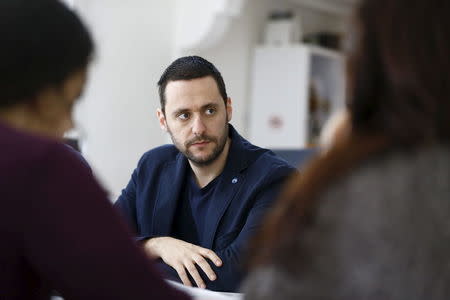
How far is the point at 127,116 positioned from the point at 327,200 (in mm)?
3687

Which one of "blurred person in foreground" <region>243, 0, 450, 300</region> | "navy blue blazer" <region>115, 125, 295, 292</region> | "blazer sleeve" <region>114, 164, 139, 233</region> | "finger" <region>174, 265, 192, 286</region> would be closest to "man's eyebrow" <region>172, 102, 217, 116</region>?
"navy blue blazer" <region>115, 125, 295, 292</region>

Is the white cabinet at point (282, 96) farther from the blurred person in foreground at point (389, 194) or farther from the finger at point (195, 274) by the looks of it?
the blurred person in foreground at point (389, 194)

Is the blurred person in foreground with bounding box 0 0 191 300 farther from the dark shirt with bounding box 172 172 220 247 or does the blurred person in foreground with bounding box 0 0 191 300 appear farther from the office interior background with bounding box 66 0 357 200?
the office interior background with bounding box 66 0 357 200

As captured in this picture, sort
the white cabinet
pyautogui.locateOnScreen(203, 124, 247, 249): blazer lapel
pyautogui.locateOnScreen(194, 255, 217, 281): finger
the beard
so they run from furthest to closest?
1. the white cabinet
2. the beard
3. pyautogui.locateOnScreen(203, 124, 247, 249): blazer lapel
4. pyautogui.locateOnScreen(194, 255, 217, 281): finger

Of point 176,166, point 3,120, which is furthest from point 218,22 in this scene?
point 3,120

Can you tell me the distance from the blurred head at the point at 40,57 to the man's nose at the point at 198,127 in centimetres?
113

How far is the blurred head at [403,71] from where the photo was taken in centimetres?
71

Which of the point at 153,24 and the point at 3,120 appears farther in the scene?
the point at 153,24

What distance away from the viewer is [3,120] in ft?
2.92

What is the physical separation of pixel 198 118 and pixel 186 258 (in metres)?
0.55

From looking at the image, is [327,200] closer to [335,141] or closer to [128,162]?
[335,141]

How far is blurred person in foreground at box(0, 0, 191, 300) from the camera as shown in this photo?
822mm

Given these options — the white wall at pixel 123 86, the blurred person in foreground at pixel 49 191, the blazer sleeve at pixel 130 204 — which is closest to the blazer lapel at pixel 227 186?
the blazer sleeve at pixel 130 204

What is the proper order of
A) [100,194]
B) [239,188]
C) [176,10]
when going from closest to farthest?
1. [100,194]
2. [239,188]
3. [176,10]
